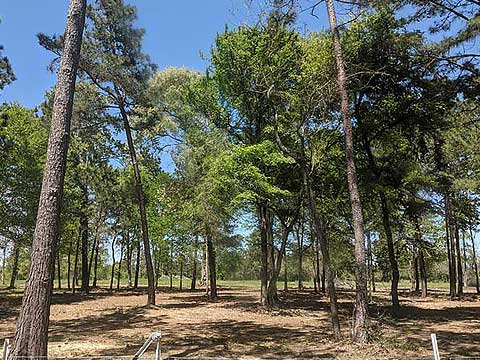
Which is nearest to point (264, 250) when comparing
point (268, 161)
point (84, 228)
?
point (268, 161)

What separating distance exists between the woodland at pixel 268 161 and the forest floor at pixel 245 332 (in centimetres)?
9

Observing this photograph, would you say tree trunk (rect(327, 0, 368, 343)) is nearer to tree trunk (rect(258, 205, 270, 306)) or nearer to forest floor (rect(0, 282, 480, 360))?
forest floor (rect(0, 282, 480, 360))

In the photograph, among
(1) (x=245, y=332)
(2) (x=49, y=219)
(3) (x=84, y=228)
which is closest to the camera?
(2) (x=49, y=219)

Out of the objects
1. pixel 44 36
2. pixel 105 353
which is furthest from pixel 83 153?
pixel 105 353

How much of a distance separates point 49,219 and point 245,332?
770cm

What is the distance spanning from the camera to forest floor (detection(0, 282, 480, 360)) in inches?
359

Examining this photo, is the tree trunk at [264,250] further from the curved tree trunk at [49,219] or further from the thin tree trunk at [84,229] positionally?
the thin tree trunk at [84,229]

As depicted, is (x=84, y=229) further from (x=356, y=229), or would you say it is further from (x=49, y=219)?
(x=49, y=219)

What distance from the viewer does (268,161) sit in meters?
16.9

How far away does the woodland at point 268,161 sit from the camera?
958 cm

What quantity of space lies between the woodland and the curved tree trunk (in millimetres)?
24

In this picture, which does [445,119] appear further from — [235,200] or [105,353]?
[105,353]

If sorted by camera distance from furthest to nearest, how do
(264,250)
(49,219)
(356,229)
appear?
(264,250), (356,229), (49,219)

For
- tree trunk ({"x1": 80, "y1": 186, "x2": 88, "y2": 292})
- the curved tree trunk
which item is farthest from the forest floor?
tree trunk ({"x1": 80, "y1": 186, "x2": 88, "y2": 292})
